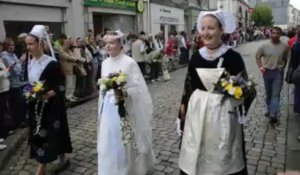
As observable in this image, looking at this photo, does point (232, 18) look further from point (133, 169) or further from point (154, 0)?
point (154, 0)

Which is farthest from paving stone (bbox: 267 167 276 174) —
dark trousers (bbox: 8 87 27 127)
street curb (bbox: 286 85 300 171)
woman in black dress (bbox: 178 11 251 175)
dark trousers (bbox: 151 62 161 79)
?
dark trousers (bbox: 151 62 161 79)

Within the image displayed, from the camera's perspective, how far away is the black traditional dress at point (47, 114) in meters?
4.74

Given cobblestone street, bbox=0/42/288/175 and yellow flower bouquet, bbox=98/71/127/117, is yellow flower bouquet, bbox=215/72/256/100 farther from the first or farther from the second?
cobblestone street, bbox=0/42/288/175

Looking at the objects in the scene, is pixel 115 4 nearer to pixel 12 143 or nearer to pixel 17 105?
pixel 17 105

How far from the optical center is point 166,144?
6.29 m

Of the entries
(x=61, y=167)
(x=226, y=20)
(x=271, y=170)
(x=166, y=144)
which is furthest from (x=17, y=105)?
(x=226, y=20)

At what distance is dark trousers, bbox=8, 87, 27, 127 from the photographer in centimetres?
742

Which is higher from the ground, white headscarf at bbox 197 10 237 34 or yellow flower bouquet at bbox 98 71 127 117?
white headscarf at bbox 197 10 237 34

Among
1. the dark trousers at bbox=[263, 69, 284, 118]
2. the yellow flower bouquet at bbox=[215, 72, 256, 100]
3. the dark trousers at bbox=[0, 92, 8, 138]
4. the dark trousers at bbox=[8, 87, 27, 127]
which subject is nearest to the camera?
the yellow flower bouquet at bbox=[215, 72, 256, 100]

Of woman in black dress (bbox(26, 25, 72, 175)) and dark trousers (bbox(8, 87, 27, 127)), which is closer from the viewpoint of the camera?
woman in black dress (bbox(26, 25, 72, 175))

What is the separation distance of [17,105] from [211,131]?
505cm

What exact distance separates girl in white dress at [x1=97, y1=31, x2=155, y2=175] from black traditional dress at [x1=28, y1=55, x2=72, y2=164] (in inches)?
24.3

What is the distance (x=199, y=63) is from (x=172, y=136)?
3.29m

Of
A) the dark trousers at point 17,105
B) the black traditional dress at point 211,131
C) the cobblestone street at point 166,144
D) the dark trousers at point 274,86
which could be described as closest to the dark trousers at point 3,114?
the cobblestone street at point 166,144
